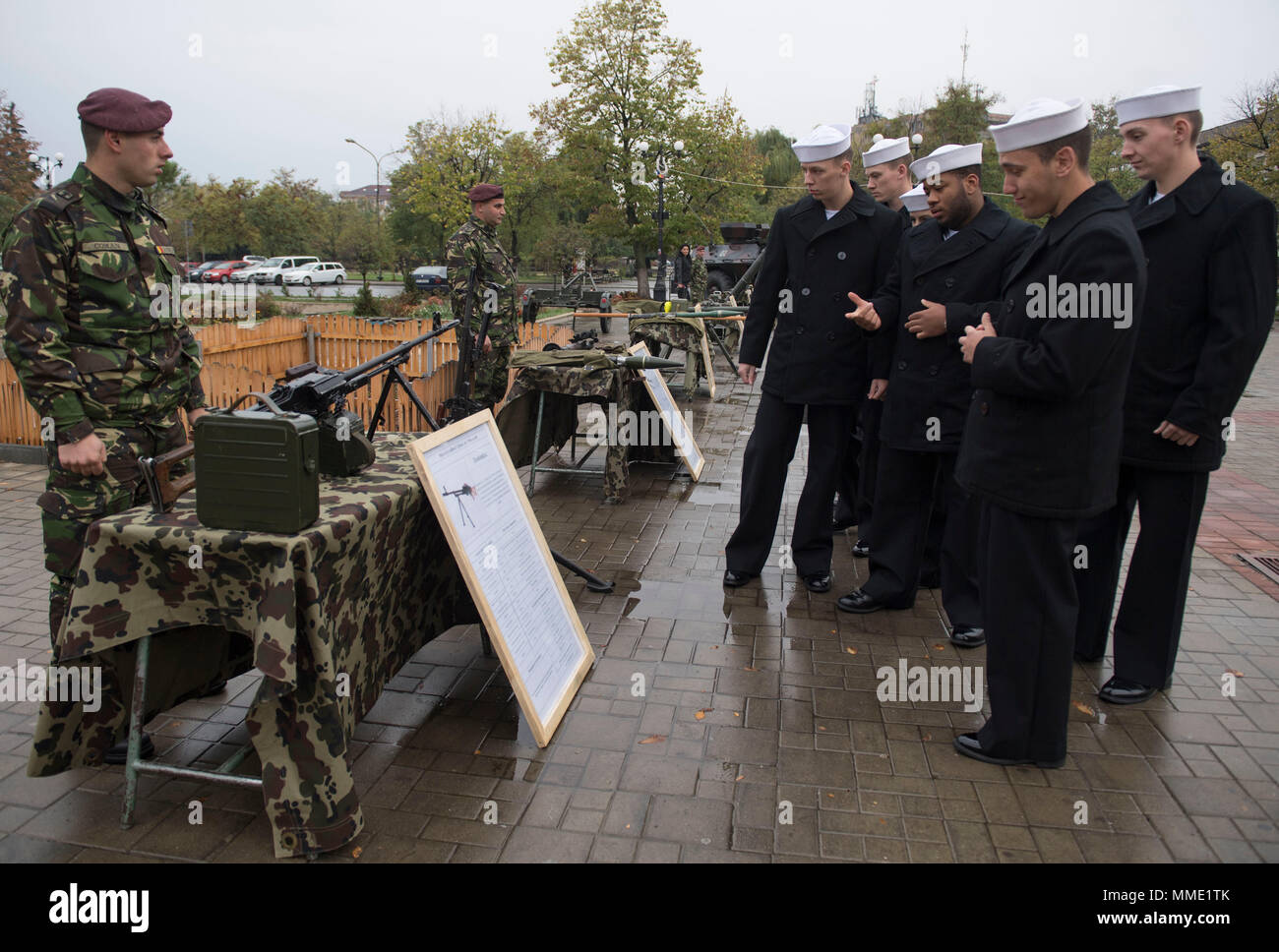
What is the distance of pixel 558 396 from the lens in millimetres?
6895

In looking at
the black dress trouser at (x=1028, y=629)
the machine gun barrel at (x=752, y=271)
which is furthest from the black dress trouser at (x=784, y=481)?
the black dress trouser at (x=1028, y=629)

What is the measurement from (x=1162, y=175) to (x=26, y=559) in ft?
18.8

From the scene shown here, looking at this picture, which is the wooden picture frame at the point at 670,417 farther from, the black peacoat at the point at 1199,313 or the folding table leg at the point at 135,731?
the folding table leg at the point at 135,731

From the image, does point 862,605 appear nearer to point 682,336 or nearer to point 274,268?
point 682,336

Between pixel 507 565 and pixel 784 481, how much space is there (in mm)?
1980

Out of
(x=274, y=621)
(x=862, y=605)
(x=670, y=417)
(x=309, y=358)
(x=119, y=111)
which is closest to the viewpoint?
(x=274, y=621)

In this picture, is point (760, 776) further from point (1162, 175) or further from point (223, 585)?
point (1162, 175)

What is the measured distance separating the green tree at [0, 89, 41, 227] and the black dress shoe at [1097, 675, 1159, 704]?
27936 mm

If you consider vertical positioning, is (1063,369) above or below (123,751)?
above

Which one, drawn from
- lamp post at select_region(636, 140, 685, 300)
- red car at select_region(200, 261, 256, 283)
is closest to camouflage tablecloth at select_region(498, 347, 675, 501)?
lamp post at select_region(636, 140, 685, 300)

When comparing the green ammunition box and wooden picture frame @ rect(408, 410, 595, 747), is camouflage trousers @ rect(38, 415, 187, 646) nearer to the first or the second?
the green ammunition box

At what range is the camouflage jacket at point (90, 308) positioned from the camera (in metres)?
2.87

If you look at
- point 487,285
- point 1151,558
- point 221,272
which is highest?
point 221,272

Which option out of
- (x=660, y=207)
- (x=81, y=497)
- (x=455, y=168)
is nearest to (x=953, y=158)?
(x=81, y=497)
